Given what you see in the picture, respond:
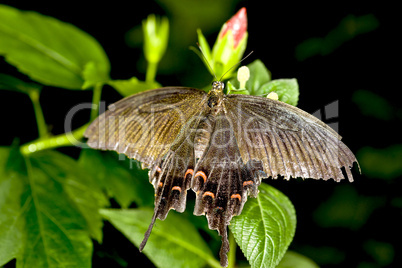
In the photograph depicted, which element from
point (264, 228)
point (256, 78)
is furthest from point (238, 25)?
point (264, 228)

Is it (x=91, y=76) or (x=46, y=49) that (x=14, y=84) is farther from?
(x=91, y=76)

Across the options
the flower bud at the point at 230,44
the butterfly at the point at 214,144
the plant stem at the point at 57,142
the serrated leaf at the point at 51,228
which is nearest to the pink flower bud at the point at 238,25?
the flower bud at the point at 230,44

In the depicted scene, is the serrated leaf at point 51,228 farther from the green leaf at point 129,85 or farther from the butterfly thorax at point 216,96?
the butterfly thorax at point 216,96

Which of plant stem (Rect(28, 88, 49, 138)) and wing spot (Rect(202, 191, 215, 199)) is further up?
plant stem (Rect(28, 88, 49, 138))

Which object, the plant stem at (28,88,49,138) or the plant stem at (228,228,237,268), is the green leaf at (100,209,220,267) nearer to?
the plant stem at (228,228,237,268)

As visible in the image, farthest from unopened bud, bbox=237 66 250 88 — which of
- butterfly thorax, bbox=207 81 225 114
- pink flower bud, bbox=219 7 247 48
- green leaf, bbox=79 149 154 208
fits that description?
green leaf, bbox=79 149 154 208

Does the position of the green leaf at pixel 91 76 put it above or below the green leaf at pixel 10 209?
above

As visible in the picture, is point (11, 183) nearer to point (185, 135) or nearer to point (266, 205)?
point (185, 135)
